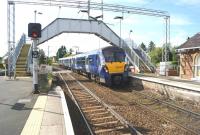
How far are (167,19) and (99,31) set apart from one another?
7510 mm

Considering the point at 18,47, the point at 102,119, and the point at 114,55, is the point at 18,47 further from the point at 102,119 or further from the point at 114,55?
the point at 102,119

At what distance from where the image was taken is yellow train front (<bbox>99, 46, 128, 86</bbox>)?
24812mm

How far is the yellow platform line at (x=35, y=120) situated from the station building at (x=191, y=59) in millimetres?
18562

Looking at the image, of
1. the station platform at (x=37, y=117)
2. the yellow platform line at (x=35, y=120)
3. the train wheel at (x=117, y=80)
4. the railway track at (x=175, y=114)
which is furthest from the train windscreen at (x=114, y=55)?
the yellow platform line at (x=35, y=120)

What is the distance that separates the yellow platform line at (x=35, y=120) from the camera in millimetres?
9628

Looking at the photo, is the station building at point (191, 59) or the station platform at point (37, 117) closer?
the station platform at point (37, 117)

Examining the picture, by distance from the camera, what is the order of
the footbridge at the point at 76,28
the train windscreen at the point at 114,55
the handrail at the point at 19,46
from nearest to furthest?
the train windscreen at the point at 114,55, the handrail at the point at 19,46, the footbridge at the point at 76,28

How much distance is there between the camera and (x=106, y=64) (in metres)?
25.0

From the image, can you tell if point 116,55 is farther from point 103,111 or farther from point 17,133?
point 17,133

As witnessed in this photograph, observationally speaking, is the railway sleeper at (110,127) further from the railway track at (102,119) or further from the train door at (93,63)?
the train door at (93,63)

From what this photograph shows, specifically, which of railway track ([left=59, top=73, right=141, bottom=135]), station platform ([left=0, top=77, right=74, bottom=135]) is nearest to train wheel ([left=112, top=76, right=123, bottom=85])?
railway track ([left=59, top=73, right=141, bottom=135])

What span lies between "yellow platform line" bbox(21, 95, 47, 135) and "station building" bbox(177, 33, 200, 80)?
18562mm

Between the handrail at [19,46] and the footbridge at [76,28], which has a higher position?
the footbridge at [76,28]

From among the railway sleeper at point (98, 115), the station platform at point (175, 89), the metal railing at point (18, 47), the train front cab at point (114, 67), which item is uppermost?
the metal railing at point (18, 47)
